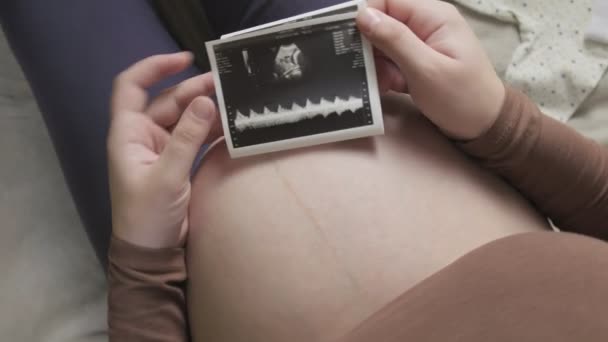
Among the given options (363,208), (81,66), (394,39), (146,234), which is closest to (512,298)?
(363,208)

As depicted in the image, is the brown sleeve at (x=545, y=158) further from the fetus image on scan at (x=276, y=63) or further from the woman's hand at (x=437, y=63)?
the fetus image on scan at (x=276, y=63)

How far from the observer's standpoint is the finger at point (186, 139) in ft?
2.00

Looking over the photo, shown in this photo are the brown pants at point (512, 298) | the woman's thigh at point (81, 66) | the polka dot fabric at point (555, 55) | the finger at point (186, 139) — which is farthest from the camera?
the polka dot fabric at point (555, 55)

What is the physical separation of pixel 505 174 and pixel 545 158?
0.16 ft

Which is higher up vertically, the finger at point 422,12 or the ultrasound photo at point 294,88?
the finger at point 422,12

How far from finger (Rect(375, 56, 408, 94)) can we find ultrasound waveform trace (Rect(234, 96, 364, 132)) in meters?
0.06

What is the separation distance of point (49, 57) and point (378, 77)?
17.5 inches

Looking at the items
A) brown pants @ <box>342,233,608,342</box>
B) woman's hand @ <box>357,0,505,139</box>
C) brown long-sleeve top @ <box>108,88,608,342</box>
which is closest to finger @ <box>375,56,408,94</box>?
woman's hand @ <box>357,0,505,139</box>

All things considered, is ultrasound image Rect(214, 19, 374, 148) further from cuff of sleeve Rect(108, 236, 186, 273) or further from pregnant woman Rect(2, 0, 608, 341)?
cuff of sleeve Rect(108, 236, 186, 273)

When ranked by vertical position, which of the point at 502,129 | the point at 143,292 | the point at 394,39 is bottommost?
the point at 143,292

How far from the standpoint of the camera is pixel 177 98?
66 cm

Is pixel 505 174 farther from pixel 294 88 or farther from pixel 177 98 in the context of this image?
pixel 177 98

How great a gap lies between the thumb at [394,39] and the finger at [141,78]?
0.70 ft

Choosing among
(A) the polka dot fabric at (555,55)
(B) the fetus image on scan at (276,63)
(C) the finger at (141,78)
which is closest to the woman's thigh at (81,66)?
(C) the finger at (141,78)
